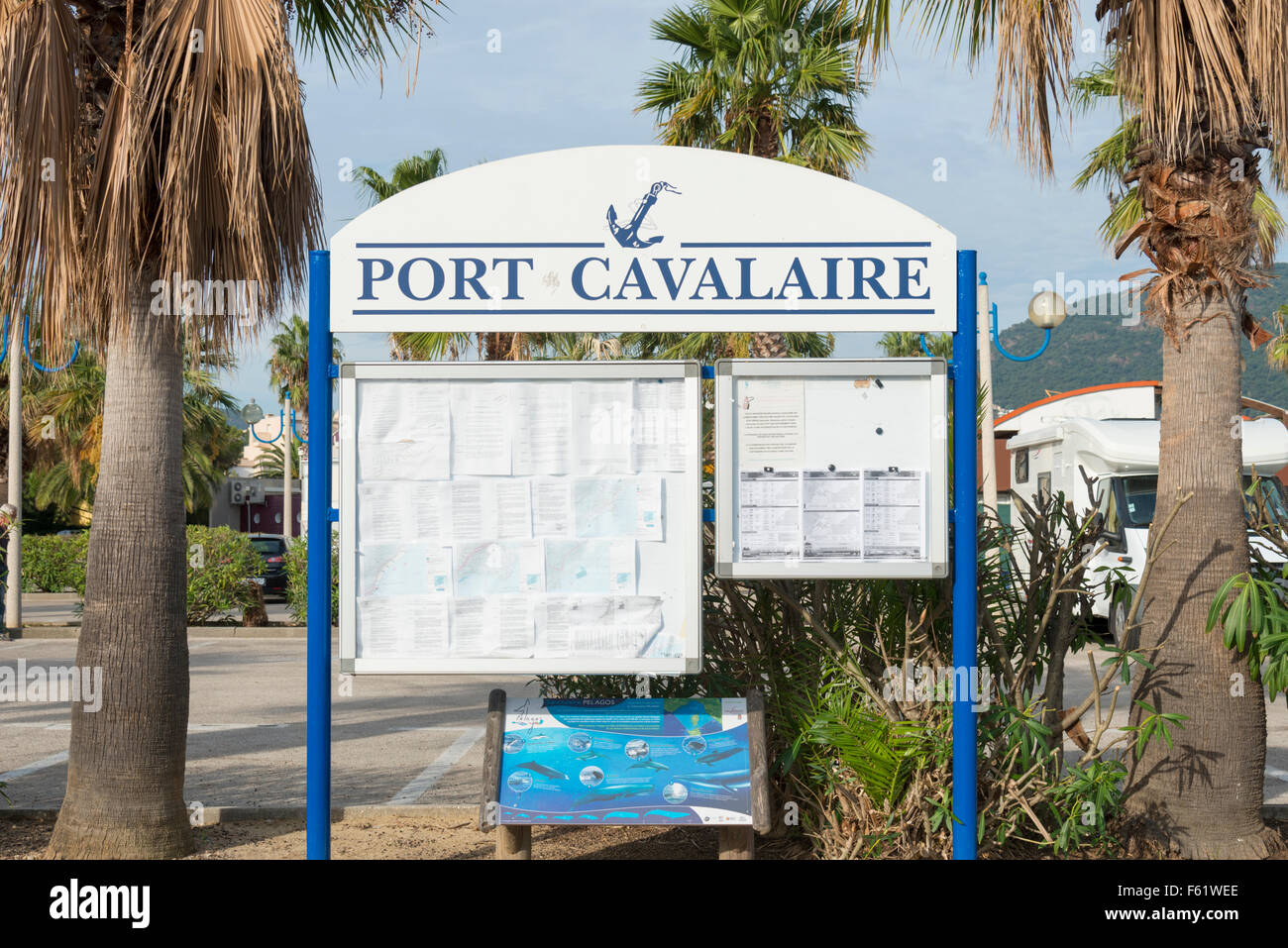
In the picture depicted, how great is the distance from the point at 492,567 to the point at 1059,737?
280 cm

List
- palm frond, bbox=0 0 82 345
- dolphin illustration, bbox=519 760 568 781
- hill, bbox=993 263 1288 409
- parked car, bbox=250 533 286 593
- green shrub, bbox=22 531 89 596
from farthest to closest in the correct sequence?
hill, bbox=993 263 1288 409
green shrub, bbox=22 531 89 596
parked car, bbox=250 533 286 593
palm frond, bbox=0 0 82 345
dolphin illustration, bbox=519 760 568 781

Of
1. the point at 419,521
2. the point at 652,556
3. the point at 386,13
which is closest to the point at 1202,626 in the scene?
the point at 652,556

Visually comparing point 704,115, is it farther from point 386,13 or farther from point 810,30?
point 386,13

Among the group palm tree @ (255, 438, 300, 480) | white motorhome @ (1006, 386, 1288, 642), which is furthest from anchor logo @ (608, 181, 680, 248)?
palm tree @ (255, 438, 300, 480)

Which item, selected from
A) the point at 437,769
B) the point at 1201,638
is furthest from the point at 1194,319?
the point at 437,769

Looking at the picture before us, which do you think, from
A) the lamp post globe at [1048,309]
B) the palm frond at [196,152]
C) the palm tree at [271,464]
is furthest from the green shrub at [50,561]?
the palm tree at [271,464]

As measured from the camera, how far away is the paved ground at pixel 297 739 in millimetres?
7219

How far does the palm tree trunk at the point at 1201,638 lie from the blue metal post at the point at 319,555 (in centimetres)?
365

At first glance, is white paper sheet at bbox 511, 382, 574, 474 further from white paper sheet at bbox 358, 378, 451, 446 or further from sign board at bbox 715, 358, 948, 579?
sign board at bbox 715, 358, 948, 579

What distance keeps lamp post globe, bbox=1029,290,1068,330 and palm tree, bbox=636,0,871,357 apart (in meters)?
3.15

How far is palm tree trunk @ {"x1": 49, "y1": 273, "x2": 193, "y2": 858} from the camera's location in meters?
5.21

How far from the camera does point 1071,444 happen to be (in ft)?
50.1

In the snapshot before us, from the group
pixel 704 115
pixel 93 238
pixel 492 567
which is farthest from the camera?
pixel 704 115

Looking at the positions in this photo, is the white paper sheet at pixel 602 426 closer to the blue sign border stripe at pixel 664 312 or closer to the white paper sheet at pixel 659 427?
the white paper sheet at pixel 659 427
